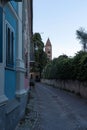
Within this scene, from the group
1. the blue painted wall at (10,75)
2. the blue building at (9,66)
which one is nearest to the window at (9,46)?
the blue building at (9,66)

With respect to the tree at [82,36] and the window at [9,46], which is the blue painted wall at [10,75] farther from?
the tree at [82,36]

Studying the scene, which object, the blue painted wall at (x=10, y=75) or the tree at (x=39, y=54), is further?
the tree at (x=39, y=54)

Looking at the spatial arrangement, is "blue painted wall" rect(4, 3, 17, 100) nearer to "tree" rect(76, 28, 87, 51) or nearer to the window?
the window

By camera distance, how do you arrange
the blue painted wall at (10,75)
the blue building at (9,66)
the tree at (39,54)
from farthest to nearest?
the tree at (39,54), the blue painted wall at (10,75), the blue building at (9,66)

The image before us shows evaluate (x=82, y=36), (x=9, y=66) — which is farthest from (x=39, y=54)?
(x=9, y=66)

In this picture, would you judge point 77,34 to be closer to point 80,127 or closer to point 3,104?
point 80,127

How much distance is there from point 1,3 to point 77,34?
47.3 metres

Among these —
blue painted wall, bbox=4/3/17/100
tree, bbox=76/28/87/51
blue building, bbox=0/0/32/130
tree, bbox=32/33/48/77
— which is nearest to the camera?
blue building, bbox=0/0/32/130

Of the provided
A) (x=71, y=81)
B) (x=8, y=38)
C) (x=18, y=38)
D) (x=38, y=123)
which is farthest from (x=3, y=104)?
(x=71, y=81)

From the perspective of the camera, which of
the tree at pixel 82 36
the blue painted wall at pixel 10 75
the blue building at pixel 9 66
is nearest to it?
the blue building at pixel 9 66

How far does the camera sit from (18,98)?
14.4m

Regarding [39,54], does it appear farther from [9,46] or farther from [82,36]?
[9,46]

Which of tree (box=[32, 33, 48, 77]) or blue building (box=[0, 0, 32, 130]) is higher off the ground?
tree (box=[32, 33, 48, 77])

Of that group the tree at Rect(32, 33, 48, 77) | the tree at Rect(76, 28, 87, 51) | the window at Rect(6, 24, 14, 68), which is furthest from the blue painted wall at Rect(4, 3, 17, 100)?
the tree at Rect(32, 33, 48, 77)
